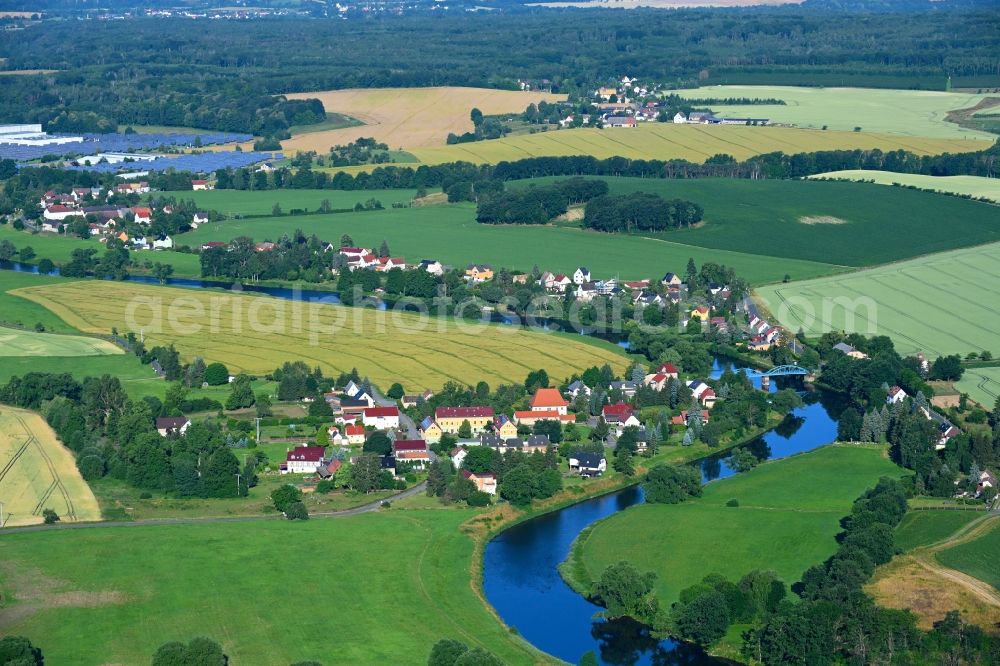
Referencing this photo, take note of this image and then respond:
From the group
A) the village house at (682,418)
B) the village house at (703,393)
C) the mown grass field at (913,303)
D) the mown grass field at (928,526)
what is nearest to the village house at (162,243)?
the mown grass field at (913,303)

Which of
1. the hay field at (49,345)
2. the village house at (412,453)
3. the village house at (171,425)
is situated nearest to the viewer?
the village house at (412,453)

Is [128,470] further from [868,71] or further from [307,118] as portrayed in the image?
[868,71]

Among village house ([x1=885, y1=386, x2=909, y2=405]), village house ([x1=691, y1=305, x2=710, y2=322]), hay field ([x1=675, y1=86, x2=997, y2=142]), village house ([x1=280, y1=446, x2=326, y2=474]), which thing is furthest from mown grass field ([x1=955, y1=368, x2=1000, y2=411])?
hay field ([x1=675, y1=86, x2=997, y2=142])

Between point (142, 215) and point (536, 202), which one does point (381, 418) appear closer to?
point (536, 202)

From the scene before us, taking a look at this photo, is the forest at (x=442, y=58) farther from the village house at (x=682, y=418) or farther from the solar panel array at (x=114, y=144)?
the village house at (x=682, y=418)

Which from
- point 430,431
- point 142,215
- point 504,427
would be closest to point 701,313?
point 504,427
